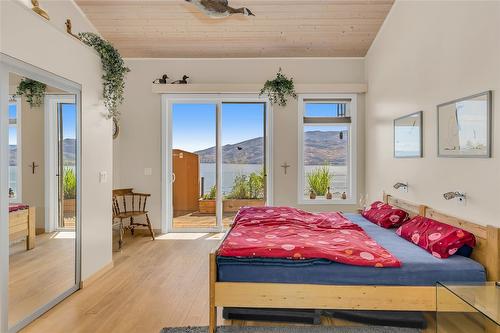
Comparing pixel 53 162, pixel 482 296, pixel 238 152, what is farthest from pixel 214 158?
pixel 482 296

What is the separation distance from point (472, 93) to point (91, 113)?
345 centimetres

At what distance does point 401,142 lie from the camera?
373cm

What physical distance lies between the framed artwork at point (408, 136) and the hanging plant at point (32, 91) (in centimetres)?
349

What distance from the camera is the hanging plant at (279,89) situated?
4.98 meters

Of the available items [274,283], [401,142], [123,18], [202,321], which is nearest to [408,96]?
[401,142]

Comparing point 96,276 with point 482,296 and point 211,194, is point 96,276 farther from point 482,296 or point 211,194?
point 482,296

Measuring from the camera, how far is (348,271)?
224 centimetres

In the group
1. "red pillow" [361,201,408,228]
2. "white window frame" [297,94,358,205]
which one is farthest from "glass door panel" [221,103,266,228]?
"red pillow" [361,201,408,228]

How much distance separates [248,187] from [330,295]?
10.9 feet

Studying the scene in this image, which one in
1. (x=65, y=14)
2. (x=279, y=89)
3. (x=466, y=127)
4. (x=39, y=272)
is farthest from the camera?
(x=279, y=89)

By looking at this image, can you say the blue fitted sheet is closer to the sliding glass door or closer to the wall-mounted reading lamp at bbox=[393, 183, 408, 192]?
the wall-mounted reading lamp at bbox=[393, 183, 408, 192]

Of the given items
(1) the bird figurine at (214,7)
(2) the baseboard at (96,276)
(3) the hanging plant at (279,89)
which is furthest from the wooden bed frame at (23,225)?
(3) the hanging plant at (279,89)

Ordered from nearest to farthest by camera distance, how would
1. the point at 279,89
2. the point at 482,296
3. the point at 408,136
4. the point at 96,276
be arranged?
the point at 482,296, the point at 96,276, the point at 408,136, the point at 279,89

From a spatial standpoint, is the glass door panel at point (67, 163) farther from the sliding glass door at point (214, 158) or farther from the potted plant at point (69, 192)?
the sliding glass door at point (214, 158)
